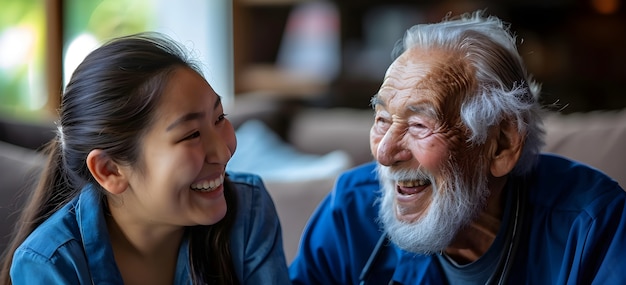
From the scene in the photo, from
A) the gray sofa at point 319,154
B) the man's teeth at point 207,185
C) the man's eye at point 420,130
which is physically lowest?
the gray sofa at point 319,154

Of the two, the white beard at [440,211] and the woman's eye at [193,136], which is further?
the white beard at [440,211]

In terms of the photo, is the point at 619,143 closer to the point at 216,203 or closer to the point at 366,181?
the point at 366,181

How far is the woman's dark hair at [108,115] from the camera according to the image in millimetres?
1239

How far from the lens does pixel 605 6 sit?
366 centimetres

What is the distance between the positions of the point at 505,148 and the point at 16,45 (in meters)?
2.91

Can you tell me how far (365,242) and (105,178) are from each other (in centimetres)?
54

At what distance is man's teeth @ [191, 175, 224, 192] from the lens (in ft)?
4.19

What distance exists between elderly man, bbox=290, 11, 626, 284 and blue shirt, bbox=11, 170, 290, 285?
224 millimetres

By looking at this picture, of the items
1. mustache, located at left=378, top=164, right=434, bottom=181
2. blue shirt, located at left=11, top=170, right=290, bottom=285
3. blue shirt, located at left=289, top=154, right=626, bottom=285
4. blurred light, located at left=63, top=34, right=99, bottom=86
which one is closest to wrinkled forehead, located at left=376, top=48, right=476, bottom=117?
mustache, located at left=378, top=164, right=434, bottom=181

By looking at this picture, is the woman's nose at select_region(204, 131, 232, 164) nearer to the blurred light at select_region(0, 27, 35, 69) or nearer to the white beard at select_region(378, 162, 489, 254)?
the white beard at select_region(378, 162, 489, 254)

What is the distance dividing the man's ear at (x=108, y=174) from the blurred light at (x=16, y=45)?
8.57ft

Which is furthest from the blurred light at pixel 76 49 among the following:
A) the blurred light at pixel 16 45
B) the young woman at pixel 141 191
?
the young woman at pixel 141 191

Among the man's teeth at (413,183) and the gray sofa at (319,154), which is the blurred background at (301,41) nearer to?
the gray sofa at (319,154)

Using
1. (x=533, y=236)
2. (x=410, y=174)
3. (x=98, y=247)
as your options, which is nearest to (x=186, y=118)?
(x=98, y=247)
